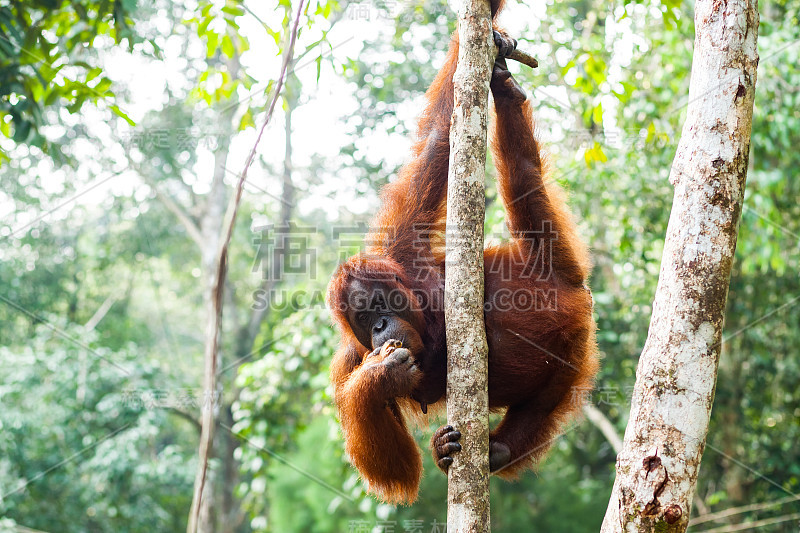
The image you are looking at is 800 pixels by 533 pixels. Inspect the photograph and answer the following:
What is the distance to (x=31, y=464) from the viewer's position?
845 cm

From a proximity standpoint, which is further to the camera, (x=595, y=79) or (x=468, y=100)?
(x=595, y=79)

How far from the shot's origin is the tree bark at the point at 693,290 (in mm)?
1838

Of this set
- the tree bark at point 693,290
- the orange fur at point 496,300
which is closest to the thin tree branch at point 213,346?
the tree bark at point 693,290

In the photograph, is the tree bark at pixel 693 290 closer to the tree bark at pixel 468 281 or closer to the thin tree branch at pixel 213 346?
the tree bark at pixel 468 281

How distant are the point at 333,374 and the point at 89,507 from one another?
26.0 feet

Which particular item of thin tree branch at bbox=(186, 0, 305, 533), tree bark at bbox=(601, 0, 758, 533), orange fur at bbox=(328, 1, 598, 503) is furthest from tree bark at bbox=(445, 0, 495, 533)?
thin tree branch at bbox=(186, 0, 305, 533)

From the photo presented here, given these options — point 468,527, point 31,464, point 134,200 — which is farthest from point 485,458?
point 134,200

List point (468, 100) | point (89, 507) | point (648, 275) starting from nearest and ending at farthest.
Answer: point (468, 100) < point (648, 275) < point (89, 507)

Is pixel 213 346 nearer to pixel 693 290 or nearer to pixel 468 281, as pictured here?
pixel 468 281

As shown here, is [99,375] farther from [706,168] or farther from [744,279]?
[706,168]

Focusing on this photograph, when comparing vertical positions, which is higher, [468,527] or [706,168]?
[706,168]

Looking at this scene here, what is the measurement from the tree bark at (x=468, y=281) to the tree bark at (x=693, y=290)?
42cm

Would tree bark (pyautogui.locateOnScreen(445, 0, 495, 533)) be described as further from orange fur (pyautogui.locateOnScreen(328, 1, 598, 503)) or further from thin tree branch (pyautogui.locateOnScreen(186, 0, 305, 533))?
thin tree branch (pyautogui.locateOnScreen(186, 0, 305, 533))

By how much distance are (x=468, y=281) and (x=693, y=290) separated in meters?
0.69
